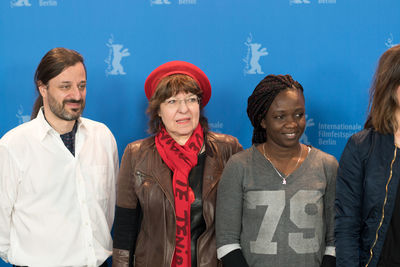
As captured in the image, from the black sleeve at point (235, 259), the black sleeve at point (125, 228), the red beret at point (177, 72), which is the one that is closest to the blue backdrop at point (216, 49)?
the red beret at point (177, 72)

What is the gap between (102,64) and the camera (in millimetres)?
2605

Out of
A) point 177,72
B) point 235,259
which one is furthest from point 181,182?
point 177,72

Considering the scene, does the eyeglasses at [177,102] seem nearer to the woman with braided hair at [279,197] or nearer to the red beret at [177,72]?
the red beret at [177,72]

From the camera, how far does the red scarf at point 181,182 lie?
1958 millimetres

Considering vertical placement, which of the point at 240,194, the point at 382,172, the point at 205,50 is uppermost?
the point at 205,50

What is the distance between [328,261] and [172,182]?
72 centimetres

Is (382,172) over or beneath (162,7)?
beneath

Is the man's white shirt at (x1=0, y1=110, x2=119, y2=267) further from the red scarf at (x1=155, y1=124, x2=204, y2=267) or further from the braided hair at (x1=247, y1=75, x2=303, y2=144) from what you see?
the braided hair at (x1=247, y1=75, x2=303, y2=144)

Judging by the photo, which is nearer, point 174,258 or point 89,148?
point 174,258

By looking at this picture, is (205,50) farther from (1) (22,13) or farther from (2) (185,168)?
(1) (22,13)

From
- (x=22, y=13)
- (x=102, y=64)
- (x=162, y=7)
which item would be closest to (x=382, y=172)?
(x=162, y=7)

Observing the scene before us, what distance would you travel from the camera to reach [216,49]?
2.47 metres

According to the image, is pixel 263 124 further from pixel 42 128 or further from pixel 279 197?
pixel 42 128

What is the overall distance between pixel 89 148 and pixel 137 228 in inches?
17.3
